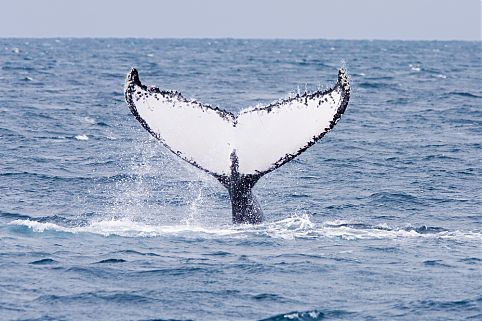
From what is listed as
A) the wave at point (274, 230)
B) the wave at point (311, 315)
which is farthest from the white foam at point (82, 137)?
the wave at point (311, 315)

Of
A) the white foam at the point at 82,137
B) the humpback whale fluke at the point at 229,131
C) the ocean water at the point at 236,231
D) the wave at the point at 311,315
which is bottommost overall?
the wave at the point at 311,315

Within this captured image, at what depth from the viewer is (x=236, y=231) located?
1222cm

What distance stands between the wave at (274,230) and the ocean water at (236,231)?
1.0 inches

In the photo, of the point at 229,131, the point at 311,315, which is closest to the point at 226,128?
the point at 229,131

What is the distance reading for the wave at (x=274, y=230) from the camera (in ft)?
40.7

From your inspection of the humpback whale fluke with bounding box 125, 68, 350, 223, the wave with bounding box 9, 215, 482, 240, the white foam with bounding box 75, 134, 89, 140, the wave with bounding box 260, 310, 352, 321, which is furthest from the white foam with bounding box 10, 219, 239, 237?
the white foam with bounding box 75, 134, 89, 140

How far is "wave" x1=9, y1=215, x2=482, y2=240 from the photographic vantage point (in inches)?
489

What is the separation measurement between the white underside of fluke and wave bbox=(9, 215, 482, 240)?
1.38 metres

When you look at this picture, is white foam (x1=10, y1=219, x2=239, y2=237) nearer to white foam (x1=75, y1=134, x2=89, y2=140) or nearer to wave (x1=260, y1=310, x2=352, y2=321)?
wave (x1=260, y1=310, x2=352, y2=321)

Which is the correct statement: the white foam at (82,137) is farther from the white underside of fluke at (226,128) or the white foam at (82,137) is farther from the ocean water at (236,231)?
the white underside of fluke at (226,128)

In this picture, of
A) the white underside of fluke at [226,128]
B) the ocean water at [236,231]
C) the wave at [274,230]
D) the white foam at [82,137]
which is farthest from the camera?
the white foam at [82,137]

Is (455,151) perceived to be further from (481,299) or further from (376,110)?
(481,299)

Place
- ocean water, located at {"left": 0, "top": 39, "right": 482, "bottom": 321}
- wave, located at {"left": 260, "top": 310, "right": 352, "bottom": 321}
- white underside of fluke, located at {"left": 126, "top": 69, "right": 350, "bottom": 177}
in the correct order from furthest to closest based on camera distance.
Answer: white underside of fluke, located at {"left": 126, "top": 69, "right": 350, "bottom": 177} < ocean water, located at {"left": 0, "top": 39, "right": 482, "bottom": 321} < wave, located at {"left": 260, "top": 310, "right": 352, "bottom": 321}

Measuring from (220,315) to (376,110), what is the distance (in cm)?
2262
